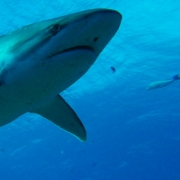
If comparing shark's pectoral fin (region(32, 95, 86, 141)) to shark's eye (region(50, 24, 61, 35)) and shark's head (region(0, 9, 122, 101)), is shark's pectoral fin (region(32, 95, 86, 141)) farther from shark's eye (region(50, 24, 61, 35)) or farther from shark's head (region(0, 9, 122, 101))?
shark's eye (region(50, 24, 61, 35))

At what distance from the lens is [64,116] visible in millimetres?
4527

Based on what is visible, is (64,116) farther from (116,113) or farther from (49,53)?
(116,113)

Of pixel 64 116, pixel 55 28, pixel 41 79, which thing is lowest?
pixel 64 116

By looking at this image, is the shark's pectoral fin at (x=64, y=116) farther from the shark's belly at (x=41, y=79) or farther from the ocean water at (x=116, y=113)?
the ocean water at (x=116, y=113)

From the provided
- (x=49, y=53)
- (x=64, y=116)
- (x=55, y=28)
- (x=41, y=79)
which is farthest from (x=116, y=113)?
(x=55, y=28)

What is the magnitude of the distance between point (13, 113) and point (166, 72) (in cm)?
1947

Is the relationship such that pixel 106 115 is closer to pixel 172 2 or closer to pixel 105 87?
pixel 105 87

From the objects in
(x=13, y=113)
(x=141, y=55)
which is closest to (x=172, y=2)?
(x=141, y=55)

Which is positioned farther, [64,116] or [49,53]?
[64,116]

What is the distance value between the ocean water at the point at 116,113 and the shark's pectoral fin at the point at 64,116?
9.11 meters

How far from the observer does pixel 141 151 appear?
32688mm

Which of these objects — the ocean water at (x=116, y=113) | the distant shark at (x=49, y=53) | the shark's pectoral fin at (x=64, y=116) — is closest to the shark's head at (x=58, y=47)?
the distant shark at (x=49, y=53)

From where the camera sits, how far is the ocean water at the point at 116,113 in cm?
1435

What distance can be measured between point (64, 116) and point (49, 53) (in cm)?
213
